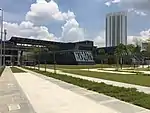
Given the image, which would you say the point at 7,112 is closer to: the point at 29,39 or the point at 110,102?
the point at 110,102

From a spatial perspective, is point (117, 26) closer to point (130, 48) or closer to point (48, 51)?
point (130, 48)

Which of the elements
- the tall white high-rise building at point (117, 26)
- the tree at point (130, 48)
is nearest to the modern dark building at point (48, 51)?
the tall white high-rise building at point (117, 26)

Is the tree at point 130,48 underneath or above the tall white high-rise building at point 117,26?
underneath

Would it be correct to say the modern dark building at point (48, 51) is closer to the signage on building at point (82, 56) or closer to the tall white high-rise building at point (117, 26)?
the signage on building at point (82, 56)

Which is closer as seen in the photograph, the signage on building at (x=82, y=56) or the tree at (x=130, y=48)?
the tree at (x=130, y=48)

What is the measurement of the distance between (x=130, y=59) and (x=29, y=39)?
60340 millimetres

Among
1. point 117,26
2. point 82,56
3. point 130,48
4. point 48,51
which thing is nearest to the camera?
point 130,48

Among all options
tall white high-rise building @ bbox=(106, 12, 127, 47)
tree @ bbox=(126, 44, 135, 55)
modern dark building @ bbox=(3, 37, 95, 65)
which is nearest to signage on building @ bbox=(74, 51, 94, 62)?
modern dark building @ bbox=(3, 37, 95, 65)

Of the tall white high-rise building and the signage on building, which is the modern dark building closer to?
the signage on building

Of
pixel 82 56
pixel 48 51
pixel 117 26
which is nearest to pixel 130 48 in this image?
pixel 117 26

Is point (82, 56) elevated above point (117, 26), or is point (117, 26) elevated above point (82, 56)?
point (117, 26)

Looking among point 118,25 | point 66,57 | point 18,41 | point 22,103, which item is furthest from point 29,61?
point 22,103

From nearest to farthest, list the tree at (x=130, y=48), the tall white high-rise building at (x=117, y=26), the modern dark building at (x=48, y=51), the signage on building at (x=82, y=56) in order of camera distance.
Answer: the tree at (x=130, y=48)
the tall white high-rise building at (x=117, y=26)
the signage on building at (x=82, y=56)
the modern dark building at (x=48, y=51)

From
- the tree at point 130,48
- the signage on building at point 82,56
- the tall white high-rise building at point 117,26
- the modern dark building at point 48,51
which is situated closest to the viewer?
the tree at point 130,48
